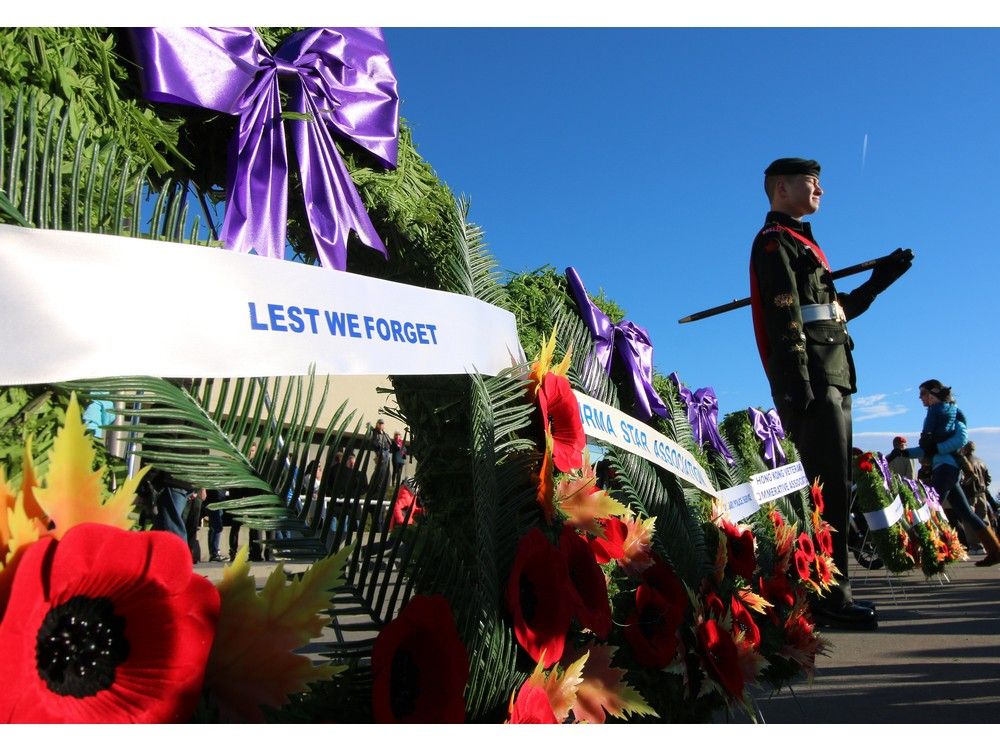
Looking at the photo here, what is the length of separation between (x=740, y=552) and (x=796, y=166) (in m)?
2.13

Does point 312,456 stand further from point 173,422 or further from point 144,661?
point 144,661

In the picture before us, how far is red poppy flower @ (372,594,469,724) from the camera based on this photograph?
929mm

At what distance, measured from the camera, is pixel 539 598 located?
1240mm

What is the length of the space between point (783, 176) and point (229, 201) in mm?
2910

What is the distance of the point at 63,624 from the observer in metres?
0.67

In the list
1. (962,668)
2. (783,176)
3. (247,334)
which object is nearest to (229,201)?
(247,334)

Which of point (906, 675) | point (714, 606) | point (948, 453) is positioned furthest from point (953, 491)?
point (714, 606)

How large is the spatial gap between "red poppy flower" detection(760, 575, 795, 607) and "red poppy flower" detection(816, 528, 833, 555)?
3.16ft

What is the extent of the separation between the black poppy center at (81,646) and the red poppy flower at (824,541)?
10.4ft

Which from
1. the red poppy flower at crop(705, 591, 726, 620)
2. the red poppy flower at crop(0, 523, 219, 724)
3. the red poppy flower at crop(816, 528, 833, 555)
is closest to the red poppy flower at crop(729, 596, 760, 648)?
the red poppy flower at crop(705, 591, 726, 620)

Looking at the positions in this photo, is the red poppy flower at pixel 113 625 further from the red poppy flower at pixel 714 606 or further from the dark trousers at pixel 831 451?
the dark trousers at pixel 831 451

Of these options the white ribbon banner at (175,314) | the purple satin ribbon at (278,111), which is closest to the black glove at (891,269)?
the purple satin ribbon at (278,111)

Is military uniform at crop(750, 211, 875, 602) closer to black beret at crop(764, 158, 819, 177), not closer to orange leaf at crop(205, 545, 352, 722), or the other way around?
black beret at crop(764, 158, 819, 177)

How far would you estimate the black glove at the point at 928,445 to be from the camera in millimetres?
7897
